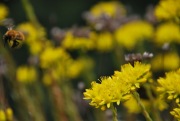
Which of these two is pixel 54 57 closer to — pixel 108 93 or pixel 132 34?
pixel 132 34

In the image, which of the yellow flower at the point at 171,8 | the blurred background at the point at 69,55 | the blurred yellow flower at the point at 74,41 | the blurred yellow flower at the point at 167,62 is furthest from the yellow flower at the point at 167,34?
the yellow flower at the point at 171,8

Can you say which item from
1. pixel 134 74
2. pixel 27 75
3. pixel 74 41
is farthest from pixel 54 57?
pixel 134 74

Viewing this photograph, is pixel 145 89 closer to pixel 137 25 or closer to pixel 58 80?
pixel 58 80

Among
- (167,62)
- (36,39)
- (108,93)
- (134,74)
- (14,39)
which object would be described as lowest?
(108,93)

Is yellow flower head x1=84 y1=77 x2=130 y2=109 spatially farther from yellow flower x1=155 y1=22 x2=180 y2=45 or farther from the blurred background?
yellow flower x1=155 y1=22 x2=180 y2=45

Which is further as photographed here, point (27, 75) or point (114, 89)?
point (27, 75)

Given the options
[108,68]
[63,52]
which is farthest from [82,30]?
[108,68]
